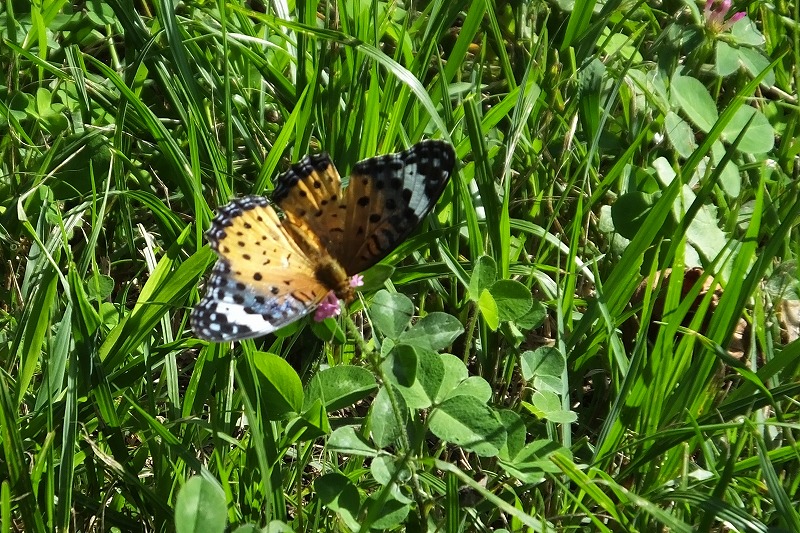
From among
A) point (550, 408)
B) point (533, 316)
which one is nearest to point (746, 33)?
point (533, 316)

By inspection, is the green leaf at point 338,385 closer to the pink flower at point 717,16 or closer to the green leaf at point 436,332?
the green leaf at point 436,332

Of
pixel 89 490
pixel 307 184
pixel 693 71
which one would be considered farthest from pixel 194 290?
pixel 693 71

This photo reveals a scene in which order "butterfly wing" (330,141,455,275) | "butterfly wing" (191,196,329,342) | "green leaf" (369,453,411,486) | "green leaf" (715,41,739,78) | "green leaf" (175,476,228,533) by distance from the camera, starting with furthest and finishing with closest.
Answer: "green leaf" (715,41,739,78), "butterfly wing" (330,141,455,275), "butterfly wing" (191,196,329,342), "green leaf" (369,453,411,486), "green leaf" (175,476,228,533)

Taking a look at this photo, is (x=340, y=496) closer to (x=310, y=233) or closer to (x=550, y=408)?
(x=550, y=408)

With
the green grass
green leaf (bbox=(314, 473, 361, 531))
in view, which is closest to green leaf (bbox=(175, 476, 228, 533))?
the green grass

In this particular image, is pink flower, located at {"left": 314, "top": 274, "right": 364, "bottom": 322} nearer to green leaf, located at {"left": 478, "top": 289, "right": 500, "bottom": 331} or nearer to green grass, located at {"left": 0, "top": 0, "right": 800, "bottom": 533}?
green grass, located at {"left": 0, "top": 0, "right": 800, "bottom": 533}

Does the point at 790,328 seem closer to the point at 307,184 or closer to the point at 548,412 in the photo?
the point at 548,412
